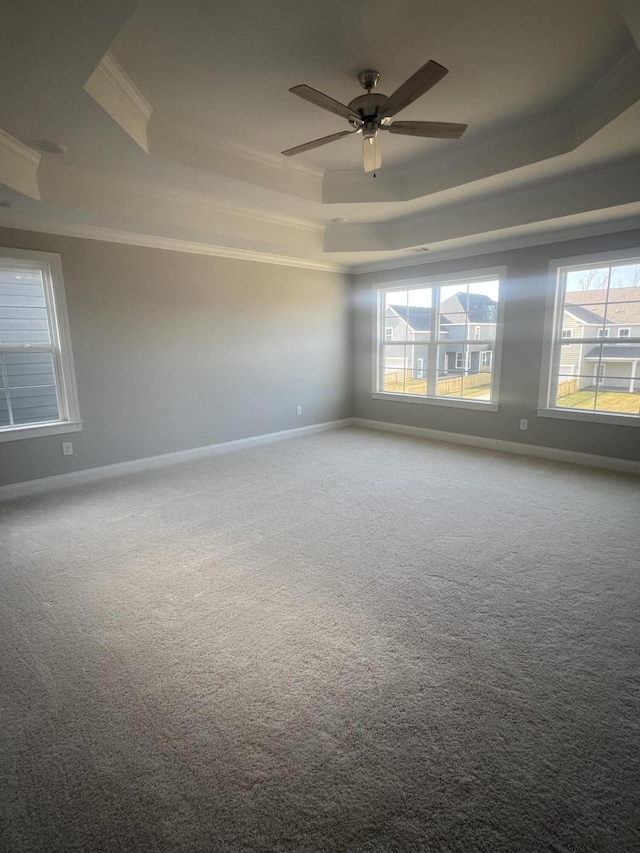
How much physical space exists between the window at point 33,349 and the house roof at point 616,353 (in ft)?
17.6

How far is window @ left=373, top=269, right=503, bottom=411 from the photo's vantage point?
5.48 meters

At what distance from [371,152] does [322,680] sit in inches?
119

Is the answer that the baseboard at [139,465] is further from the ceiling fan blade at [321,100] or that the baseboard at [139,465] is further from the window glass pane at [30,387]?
the ceiling fan blade at [321,100]

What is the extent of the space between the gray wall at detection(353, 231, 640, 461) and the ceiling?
0.22 m

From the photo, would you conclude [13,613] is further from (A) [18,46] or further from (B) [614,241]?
(B) [614,241]

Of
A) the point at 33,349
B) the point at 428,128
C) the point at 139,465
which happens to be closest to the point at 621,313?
the point at 428,128

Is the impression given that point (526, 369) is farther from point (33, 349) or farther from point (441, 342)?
point (33, 349)

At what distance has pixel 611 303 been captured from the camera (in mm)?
4484

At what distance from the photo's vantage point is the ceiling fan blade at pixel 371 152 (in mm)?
2785

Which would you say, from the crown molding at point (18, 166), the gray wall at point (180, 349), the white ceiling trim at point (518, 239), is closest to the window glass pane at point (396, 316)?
the white ceiling trim at point (518, 239)

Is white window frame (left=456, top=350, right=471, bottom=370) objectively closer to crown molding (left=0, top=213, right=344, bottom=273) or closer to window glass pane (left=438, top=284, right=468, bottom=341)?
window glass pane (left=438, top=284, right=468, bottom=341)

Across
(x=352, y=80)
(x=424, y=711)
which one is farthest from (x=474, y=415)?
(x=424, y=711)

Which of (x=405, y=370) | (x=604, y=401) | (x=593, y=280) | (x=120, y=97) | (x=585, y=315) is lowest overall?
(x=604, y=401)

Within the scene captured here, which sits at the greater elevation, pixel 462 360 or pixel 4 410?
pixel 462 360
